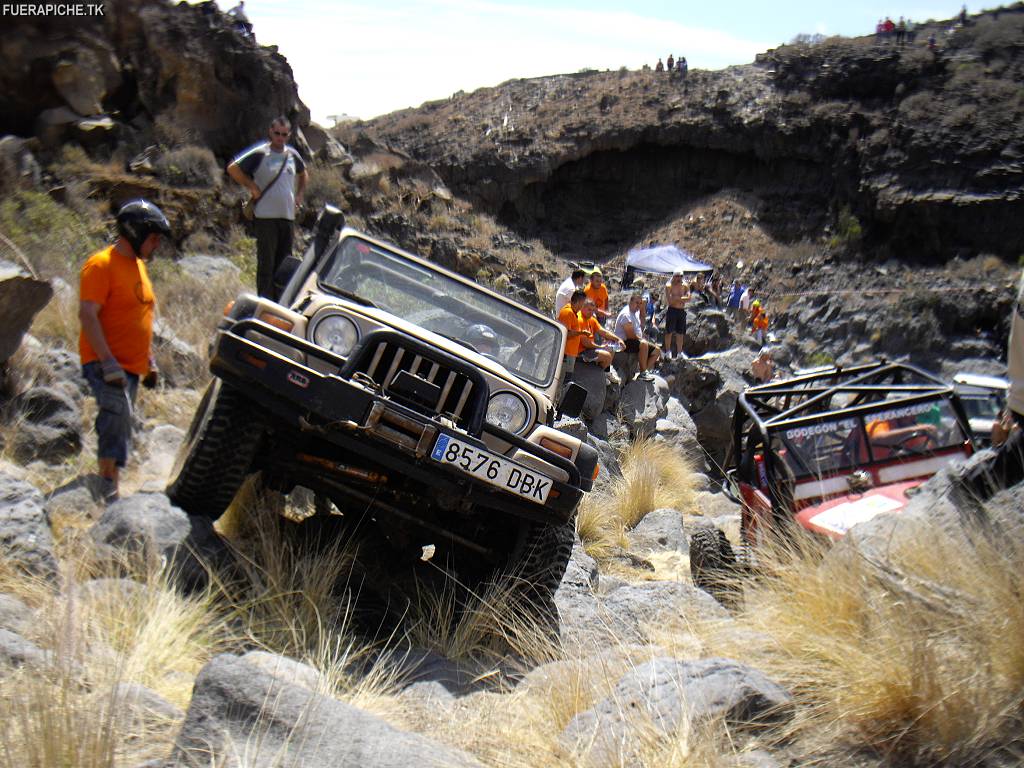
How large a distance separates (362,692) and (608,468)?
6.57 m

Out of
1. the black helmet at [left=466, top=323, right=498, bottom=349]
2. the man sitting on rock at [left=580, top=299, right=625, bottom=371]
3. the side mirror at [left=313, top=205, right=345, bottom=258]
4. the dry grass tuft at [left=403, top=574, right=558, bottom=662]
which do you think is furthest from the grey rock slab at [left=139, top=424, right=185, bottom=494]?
the man sitting on rock at [left=580, top=299, right=625, bottom=371]

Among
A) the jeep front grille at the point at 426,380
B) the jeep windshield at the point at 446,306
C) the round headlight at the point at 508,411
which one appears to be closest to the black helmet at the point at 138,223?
the jeep windshield at the point at 446,306

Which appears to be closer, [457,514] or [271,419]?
[271,419]

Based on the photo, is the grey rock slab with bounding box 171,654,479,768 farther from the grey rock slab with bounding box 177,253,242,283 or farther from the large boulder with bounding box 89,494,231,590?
the grey rock slab with bounding box 177,253,242,283

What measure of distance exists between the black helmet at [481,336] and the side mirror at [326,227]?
3.26ft

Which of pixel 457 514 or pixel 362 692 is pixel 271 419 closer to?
pixel 457 514

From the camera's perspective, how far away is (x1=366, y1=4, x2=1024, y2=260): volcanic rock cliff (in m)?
46.4

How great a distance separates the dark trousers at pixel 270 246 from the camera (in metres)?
8.01

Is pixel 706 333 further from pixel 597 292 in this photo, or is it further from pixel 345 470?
pixel 345 470

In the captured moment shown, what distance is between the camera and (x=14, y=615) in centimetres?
360

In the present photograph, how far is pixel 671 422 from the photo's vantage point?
547 inches

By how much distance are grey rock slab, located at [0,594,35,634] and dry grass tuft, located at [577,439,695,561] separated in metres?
4.81

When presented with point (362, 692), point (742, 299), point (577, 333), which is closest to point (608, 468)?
point (577, 333)

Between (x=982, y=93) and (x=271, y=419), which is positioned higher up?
(x=982, y=93)
